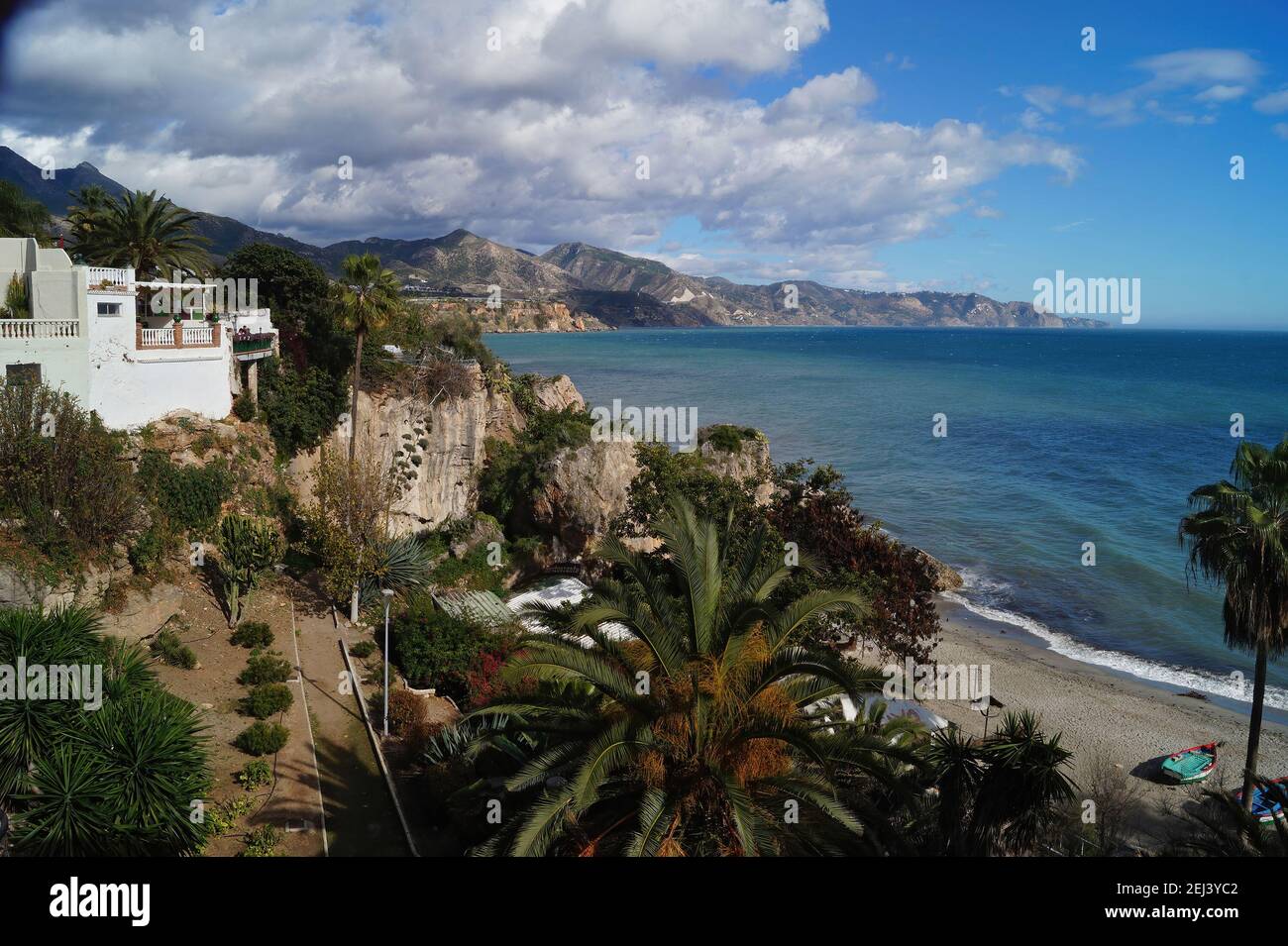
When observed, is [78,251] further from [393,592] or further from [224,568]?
[393,592]

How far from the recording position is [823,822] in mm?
9273

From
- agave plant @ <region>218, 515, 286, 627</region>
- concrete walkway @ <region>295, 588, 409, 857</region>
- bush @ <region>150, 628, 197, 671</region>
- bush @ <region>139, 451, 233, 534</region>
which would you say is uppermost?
bush @ <region>139, 451, 233, 534</region>

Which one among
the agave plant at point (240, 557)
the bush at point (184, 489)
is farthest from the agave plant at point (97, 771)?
the bush at point (184, 489)

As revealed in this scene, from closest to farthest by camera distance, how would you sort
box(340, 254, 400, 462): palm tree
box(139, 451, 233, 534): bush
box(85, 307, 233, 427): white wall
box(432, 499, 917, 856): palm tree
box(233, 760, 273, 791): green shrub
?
box(432, 499, 917, 856): palm tree, box(233, 760, 273, 791): green shrub, box(139, 451, 233, 534): bush, box(85, 307, 233, 427): white wall, box(340, 254, 400, 462): palm tree

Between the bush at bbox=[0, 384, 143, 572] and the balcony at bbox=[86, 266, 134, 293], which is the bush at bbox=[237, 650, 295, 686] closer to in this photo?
the bush at bbox=[0, 384, 143, 572]

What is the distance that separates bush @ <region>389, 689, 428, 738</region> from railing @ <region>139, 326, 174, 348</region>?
13.3 meters

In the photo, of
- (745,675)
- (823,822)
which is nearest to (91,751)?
(745,675)

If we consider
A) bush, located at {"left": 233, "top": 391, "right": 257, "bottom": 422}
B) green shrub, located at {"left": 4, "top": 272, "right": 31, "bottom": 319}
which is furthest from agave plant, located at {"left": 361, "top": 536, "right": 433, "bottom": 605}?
green shrub, located at {"left": 4, "top": 272, "right": 31, "bottom": 319}

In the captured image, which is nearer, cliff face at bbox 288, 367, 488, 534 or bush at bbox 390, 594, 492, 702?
bush at bbox 390, 594, 492, 702

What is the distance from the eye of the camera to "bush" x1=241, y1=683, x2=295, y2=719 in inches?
673

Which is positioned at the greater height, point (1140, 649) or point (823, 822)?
point (823, 822)

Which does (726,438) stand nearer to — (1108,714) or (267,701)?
(1108,714)
